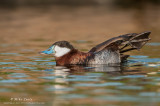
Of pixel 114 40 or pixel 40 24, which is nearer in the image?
pixel 114 40

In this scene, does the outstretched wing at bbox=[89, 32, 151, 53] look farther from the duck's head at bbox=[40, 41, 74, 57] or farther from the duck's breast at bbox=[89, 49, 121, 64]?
the duck's head at bbox=[40, 41, 74, 57]

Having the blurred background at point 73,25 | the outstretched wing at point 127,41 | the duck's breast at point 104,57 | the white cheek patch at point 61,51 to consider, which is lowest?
the duck's breast at point 104,57

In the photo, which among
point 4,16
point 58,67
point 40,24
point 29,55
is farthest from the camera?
point 4,16

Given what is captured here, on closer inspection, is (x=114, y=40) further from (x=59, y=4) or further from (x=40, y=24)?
(x=59, y=4)

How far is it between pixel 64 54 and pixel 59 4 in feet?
97.1

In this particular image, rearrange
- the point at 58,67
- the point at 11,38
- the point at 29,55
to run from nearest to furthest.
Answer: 1. the point at 58,67
2. the point at 29,55
3. the point at 11,38

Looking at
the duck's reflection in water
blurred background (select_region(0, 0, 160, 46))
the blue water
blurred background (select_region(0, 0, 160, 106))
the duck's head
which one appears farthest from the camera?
blurred background (select_region(0, 0, 160, 46))

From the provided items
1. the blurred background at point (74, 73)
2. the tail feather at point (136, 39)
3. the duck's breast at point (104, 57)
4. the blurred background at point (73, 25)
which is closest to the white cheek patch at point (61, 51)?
the blurred background at point (74, 73)

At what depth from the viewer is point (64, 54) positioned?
11.1 metres

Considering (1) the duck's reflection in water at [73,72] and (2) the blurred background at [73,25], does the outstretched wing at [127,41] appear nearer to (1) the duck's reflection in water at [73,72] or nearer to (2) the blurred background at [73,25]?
(1) the duck's reflection in water at [73,72]

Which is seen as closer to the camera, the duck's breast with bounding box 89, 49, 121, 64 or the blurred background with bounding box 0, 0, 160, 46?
the duck's breast with bounding box 89, 49, 121, 64

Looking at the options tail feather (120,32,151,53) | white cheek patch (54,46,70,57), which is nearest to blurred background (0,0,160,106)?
white cheek patch (54,46,70,57)

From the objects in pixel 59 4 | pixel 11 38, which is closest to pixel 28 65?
pixel 11 38

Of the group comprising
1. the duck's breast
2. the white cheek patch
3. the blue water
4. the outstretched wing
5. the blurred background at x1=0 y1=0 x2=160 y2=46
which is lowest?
the blue water
